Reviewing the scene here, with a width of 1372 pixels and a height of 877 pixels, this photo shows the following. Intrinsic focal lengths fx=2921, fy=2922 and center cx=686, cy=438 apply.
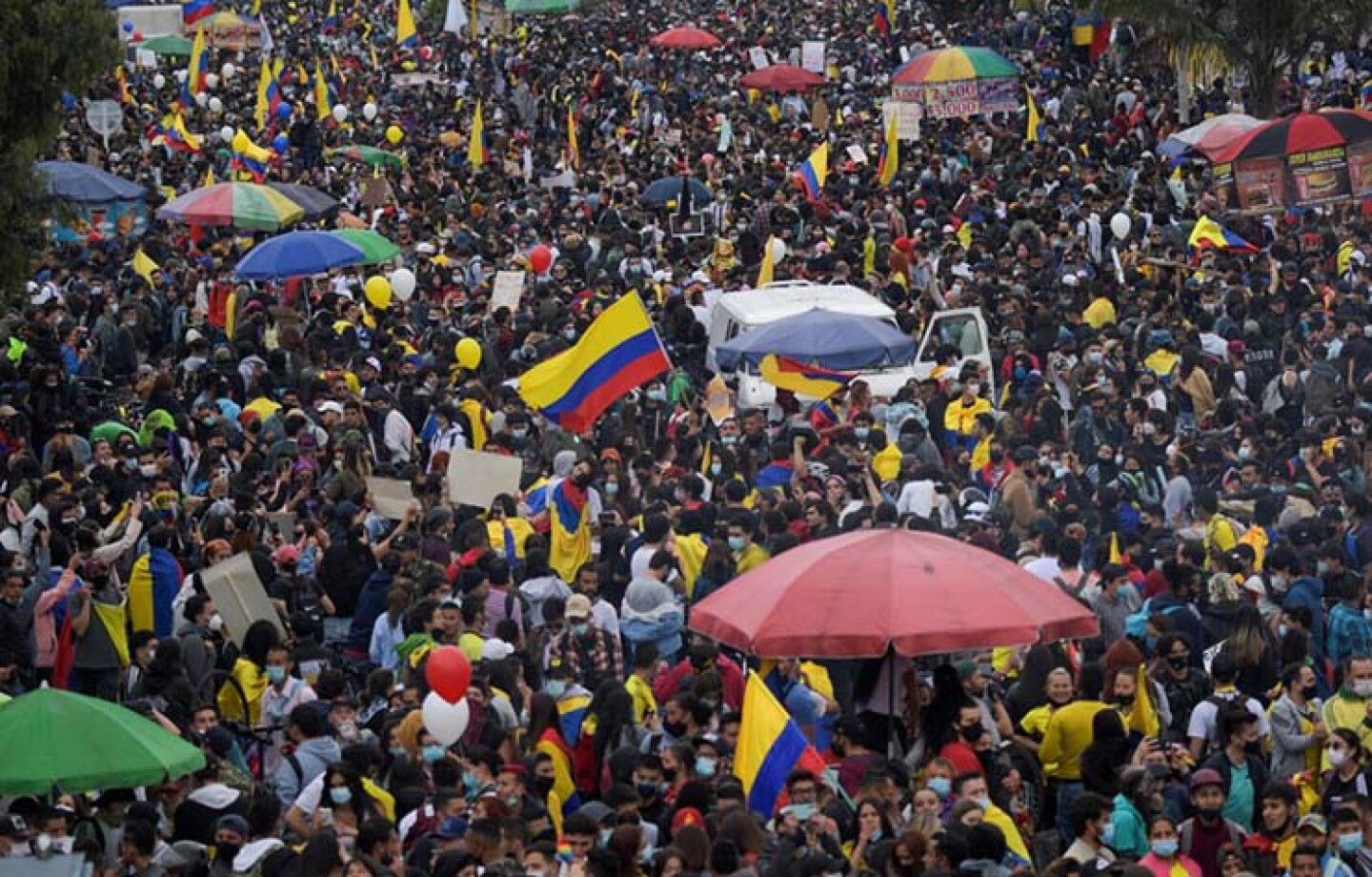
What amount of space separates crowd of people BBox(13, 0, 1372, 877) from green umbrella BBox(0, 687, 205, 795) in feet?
0.62

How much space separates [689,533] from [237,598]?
2.71 meters

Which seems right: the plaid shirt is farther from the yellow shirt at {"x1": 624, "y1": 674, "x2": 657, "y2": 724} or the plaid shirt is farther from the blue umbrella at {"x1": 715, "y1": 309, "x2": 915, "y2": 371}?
the blue umbrella at {"x1": 715, "y1": 309, "x2": 915, "y2": 371}

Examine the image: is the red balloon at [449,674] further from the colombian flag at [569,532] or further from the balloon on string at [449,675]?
the colombian flag at [569,532]

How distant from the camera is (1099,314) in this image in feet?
76.7

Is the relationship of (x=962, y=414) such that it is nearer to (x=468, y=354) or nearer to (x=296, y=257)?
(x=468, y=354)

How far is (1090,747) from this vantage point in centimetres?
1186

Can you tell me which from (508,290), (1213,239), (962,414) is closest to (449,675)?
(962,414)

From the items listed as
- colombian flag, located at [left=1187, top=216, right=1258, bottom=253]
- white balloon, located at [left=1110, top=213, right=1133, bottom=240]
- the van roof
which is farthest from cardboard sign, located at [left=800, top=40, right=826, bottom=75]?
the van roof

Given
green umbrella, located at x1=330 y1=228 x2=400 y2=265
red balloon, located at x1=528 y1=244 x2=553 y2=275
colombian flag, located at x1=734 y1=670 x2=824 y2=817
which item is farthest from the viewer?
red balloon, located at x1=528 y1=244 x2=553 y2=275

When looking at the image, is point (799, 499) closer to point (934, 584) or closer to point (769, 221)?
point (934, 584)

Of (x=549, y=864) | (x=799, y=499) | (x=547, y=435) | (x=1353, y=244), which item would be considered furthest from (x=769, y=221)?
(x=549, y=864)

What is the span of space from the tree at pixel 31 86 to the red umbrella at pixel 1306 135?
395 inches

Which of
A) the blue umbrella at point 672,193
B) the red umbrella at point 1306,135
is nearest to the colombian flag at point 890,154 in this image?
the blue umbrella at point 672,193

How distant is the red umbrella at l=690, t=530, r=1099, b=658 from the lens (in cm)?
1191
